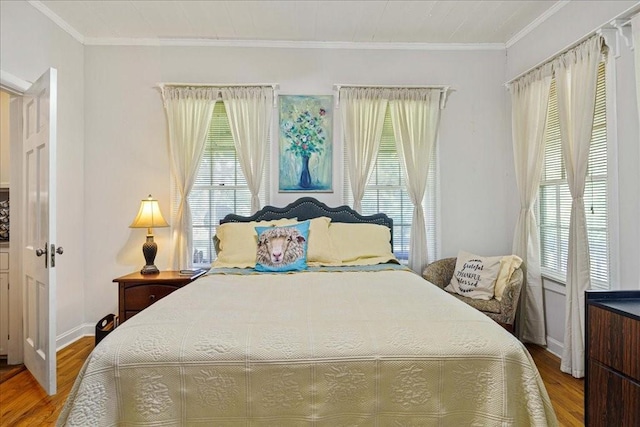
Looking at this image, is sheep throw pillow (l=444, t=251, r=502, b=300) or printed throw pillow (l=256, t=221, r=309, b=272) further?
sheep throw pillow (l=444, t=251, r=502, b=300)

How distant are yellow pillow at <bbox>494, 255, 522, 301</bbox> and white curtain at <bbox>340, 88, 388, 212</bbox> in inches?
53.1

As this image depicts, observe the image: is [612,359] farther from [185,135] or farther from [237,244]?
[185,135]

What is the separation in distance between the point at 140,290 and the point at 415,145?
2762 millimetres

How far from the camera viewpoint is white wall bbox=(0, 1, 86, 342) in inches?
124

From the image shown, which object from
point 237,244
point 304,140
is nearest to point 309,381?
point 237,244

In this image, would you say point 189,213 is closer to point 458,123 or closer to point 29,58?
point 29,58

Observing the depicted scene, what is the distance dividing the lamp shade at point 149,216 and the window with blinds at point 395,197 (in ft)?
6.22

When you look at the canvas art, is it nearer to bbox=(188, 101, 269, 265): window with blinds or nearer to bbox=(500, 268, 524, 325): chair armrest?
bbox=(188, 101, 269, 265): window with blinds

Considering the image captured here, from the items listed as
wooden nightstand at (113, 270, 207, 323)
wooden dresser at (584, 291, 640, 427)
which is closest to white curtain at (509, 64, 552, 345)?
wooden dresser at (584, 291, 640, 427)

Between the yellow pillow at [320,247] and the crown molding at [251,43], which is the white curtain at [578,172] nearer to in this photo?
the crown molding at [251,43]

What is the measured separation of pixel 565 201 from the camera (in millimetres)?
3311

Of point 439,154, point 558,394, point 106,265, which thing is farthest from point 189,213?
point 558,394

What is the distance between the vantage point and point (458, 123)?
4031mm

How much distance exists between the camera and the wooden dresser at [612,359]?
68.8 inches
